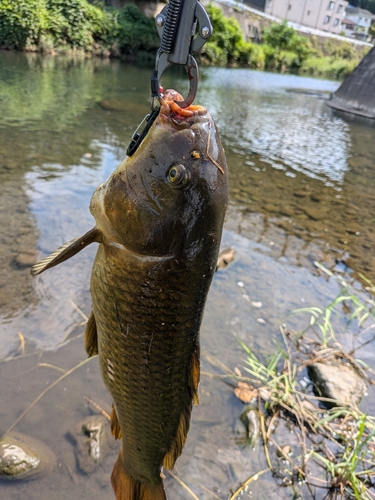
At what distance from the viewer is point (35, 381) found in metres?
3.03

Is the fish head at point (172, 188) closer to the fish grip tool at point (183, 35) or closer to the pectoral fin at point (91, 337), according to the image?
the fish grip tool at point (183, 35)

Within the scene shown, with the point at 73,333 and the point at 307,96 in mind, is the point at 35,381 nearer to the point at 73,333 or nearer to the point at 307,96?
the point at 73,333

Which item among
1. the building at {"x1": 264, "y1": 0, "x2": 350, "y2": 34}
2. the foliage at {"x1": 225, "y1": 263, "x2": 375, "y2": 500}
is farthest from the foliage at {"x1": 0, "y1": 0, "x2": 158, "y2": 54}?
the building at {"x1": 264, "y1": 0, "x2": 350, "y2": 34}

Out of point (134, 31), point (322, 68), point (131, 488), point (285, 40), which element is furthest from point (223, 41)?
point (131, 488)

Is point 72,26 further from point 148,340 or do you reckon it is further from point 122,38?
point 148,340

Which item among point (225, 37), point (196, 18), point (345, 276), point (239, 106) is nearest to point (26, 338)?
point (196, 18)

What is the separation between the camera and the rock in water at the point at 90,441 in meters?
2.56

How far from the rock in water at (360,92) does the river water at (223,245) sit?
568 centimetres

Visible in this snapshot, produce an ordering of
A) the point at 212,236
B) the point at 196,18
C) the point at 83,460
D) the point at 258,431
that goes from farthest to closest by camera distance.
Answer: the point at 258,431 < the point at 83,460 < the point at 212,236 < the point at 196,18

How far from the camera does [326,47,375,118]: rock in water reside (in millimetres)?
17719

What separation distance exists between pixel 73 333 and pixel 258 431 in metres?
1.75

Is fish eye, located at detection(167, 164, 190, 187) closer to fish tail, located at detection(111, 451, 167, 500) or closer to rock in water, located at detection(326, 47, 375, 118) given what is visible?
fish tail, located at detection(111, 451, 167, 500)

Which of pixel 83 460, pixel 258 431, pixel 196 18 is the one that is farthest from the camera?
pixel 258 431

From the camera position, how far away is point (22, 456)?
7.91ft
